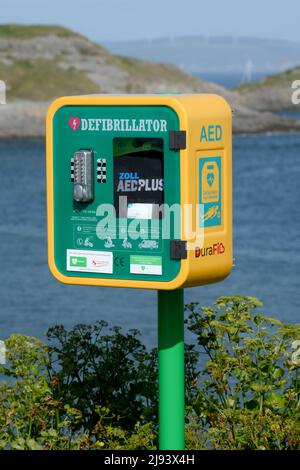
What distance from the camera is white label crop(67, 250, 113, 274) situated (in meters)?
6.48

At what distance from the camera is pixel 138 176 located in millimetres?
6398

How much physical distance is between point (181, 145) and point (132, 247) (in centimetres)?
57

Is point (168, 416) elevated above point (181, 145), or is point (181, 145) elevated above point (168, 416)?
point (181, 145)

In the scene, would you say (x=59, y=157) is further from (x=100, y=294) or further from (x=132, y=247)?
(x=100, y=294)

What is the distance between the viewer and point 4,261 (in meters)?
32.1

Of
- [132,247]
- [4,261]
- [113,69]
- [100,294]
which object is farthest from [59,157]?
[113,69]

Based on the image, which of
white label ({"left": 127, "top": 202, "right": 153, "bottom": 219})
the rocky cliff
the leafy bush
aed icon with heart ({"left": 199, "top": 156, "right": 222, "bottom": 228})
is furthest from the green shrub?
the rocky cliff

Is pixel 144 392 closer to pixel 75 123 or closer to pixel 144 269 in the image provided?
pixel 144 269

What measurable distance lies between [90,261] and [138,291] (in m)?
18.2

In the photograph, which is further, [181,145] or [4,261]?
[4,261]

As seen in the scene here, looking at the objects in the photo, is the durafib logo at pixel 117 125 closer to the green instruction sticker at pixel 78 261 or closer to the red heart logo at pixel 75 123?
the red heart logo at pixel 75 123

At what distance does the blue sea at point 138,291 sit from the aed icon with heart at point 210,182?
1123cm

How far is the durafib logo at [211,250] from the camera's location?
631cm

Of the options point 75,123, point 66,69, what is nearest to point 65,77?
point 66,69
